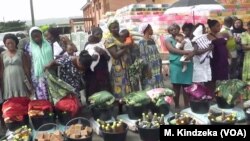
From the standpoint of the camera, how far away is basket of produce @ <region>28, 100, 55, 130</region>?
5.50 metres

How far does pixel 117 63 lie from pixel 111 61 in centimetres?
10

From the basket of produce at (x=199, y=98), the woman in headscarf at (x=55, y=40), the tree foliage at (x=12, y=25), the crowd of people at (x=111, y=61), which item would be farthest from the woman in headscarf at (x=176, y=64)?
the tree foliage at (x=12, y=25)

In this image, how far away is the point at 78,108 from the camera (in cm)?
579

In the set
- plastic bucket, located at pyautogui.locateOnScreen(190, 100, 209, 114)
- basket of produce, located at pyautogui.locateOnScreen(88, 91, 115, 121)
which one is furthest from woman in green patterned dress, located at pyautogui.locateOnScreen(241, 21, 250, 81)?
basket of produce, located at pyautogui.locateOnScreen(88, 91, 115, 121)

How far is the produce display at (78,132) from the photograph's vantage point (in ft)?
16.1

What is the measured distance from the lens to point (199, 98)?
19.4 feet

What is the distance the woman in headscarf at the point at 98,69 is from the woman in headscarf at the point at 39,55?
62cm

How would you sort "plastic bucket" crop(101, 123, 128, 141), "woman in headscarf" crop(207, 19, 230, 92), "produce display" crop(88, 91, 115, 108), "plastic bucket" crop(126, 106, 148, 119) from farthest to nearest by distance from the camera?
"woman in headscarf" crop(207, 19, 230, 92) → "plastic bucket" crop(126, 106, 148, 119) → "produce display" crop(88, 91, 115, 108) → "plastic bucket" crop(101, 123, 128, 141)

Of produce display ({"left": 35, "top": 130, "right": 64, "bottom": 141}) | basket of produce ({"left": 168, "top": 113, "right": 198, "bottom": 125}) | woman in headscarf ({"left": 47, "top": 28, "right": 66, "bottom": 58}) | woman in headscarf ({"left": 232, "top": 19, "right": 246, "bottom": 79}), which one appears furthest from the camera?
woman in headscarf ({"left": 232, "top": 19, "right": 246, "bottom": 79})

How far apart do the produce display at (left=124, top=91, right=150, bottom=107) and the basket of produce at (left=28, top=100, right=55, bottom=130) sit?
44.0 inches

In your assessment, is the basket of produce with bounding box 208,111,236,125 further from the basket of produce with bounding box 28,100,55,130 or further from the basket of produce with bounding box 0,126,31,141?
the basket of produce with bounding box 0,126,31,141

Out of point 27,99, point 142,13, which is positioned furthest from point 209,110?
point 142,13

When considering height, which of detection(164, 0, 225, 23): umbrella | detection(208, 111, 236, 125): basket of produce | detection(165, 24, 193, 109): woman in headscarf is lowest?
detection(208, 111, 236, 125): basket of produce

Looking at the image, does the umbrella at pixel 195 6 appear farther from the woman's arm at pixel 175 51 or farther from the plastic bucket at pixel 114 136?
the plastic bucket at pixel 114 136
